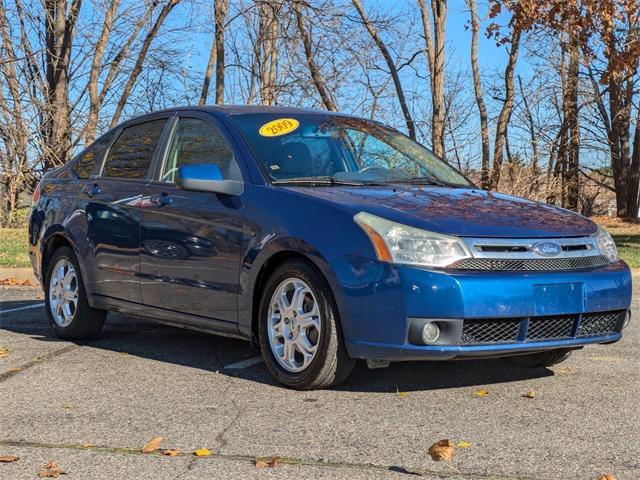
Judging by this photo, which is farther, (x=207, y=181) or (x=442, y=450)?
(x=207, y=181)

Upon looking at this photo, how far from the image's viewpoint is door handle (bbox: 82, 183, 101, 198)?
7.40 m

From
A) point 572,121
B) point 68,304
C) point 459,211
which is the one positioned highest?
point 572,121

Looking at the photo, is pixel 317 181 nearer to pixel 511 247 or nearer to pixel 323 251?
pixel 323 251

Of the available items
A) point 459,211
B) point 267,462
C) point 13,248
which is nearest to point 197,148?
point 459,211

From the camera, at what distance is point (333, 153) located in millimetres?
6562

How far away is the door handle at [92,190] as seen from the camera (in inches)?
291

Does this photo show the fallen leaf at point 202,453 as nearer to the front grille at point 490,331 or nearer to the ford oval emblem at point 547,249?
the front grille at point 490,331

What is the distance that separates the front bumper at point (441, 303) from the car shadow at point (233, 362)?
593 mm

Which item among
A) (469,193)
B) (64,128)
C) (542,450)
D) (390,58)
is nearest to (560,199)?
(390,58)

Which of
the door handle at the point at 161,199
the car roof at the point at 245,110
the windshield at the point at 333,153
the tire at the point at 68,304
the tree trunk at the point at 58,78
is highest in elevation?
the tree trunk at the point at 58,78

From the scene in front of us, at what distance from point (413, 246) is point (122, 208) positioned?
2549 millimetres

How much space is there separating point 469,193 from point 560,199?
2145cm

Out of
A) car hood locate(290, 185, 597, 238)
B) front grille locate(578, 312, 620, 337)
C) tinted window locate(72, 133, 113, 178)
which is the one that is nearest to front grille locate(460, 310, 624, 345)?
front grille locate(578, 312, 620, 337)

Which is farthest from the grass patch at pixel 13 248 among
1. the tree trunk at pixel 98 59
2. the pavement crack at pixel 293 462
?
the pavement crack at pixel 293 462
